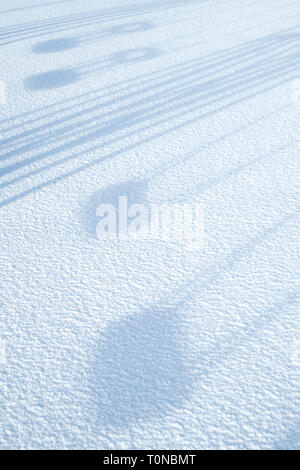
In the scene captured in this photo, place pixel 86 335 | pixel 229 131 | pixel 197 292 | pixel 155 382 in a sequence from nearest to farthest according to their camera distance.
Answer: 1. pixel 155 382
2. pixel 86 335
3. pixel 197 292
4. pixel 229 131

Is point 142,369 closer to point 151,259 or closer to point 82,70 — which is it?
point 151,259

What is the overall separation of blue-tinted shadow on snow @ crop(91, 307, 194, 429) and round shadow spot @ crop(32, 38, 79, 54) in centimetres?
244

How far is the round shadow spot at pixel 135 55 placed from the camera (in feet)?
9.39

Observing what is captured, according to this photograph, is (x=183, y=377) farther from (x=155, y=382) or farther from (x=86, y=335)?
(x=86, y=335)

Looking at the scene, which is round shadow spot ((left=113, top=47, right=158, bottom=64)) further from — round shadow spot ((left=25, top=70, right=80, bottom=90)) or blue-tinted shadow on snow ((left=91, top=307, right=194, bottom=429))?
blue-tinted shadow on snow ((left=91, top=307, right=194, bottom=429))

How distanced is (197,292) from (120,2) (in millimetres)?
3631

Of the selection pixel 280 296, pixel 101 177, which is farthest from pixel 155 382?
pixel 101 177

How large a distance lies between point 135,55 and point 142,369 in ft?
7.72

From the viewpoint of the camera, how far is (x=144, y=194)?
166 cm

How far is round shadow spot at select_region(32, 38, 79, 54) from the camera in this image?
10.2 feet

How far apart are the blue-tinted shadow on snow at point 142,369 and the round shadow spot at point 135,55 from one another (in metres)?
2.07

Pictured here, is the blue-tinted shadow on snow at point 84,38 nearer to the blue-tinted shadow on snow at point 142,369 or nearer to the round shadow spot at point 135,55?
the round shadow spot at point 135,55

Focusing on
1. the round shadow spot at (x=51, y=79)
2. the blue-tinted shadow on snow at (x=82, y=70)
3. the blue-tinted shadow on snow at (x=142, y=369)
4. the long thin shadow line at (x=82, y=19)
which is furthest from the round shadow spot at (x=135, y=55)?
the blue-tinted shadow on snow at (x=142, y=369)

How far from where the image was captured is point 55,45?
3172 mm
